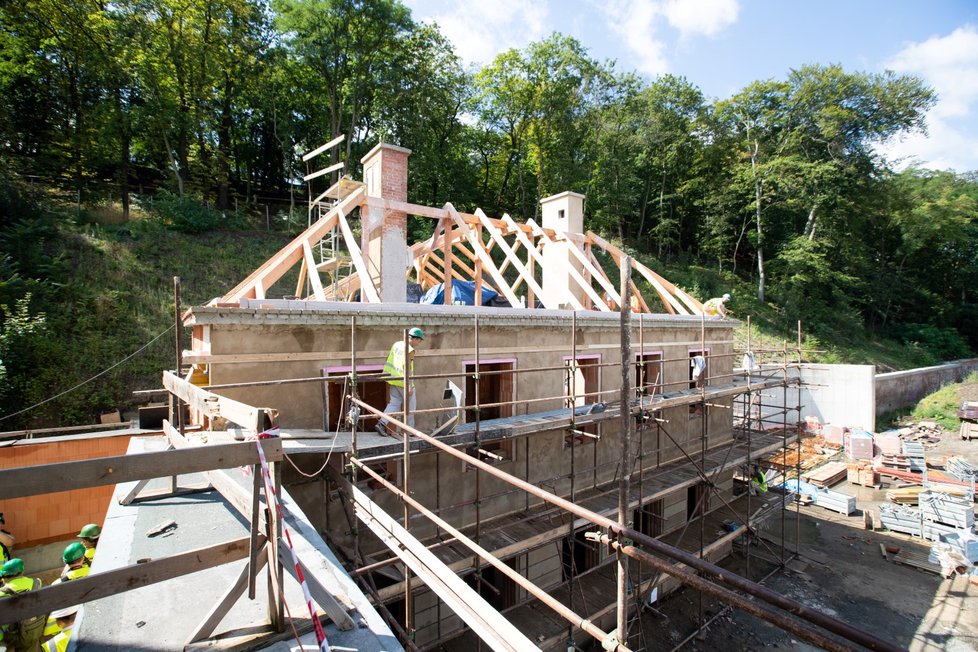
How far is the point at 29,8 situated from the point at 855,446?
43870mm

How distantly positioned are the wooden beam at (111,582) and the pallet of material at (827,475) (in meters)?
23.3

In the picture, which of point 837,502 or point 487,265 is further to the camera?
point 837,502

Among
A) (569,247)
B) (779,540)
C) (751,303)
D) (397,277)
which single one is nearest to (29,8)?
(397,277)

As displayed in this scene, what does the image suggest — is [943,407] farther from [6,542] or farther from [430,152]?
[6,542]

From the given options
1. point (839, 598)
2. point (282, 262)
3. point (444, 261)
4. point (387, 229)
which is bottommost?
point (839, 598)

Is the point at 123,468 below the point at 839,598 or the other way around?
the other way around

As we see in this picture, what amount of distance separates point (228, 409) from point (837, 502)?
2197 centimetres

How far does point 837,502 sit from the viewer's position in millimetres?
17250

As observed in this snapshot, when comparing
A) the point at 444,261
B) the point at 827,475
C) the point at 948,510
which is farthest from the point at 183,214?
the point at 948,510

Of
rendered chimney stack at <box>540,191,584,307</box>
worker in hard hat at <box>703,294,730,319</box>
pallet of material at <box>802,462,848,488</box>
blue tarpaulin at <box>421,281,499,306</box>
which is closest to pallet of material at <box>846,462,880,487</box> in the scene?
pallet of material at <box>802,462,848,488</box>

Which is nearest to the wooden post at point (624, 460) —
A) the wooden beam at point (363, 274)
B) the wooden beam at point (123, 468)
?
the wooden beam at point (123, 468)

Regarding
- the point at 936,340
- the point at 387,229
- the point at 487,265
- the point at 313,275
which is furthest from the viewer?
the point at 936,340

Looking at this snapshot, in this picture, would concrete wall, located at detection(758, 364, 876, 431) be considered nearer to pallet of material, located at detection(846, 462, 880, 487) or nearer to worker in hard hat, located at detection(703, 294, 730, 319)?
pallet of material, located at detection(846, 462, 880, 487)

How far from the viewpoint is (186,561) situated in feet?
8.84
